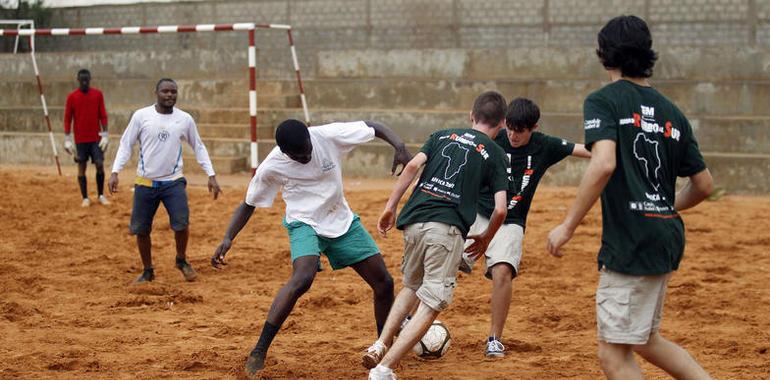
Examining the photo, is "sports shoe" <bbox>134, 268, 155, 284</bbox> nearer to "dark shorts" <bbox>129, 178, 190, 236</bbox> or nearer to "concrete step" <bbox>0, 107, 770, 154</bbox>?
"dark shorts" <bbox>129, 178, 190, 236</bbox>

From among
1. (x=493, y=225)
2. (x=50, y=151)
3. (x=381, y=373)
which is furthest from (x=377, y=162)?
(x=381, y=373)

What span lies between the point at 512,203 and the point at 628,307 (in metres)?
2.37

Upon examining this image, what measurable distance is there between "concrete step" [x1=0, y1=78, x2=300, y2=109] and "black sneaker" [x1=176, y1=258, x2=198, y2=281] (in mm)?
10303

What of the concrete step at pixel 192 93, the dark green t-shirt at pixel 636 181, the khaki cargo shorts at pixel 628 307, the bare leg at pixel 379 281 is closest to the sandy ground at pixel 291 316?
the bare leg at pixel 379 281

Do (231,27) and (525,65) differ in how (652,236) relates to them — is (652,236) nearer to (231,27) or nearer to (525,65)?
(231,27)

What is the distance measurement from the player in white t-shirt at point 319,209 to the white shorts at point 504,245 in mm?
706

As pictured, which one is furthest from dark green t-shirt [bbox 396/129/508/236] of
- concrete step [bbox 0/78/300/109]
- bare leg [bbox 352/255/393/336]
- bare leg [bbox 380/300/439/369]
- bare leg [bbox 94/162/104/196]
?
concrete step [bbox 0/78/300/109]

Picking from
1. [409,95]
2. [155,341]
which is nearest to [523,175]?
[155,341]

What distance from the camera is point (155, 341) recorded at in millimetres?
7285

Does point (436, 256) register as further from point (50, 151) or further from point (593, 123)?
point (50, 151)

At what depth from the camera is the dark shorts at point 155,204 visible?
9.42 meters

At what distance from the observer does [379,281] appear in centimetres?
659

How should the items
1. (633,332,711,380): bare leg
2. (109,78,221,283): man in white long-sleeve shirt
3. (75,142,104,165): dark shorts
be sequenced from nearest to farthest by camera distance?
(633,332,711,380): bare leg → (109,78,221,283): man in white long-sleeve shirt → (75,142,104,165): dark shorts

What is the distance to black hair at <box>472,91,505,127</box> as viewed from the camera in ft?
20.2
